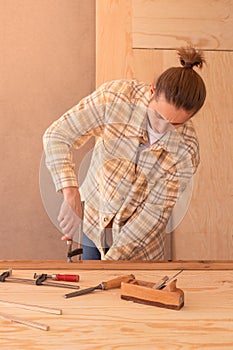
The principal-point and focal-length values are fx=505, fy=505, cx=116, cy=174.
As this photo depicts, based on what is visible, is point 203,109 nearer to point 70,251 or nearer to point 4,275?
point 70,251

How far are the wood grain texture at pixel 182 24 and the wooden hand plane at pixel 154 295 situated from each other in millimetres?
1532

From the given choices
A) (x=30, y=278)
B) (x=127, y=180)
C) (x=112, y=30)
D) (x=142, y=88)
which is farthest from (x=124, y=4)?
(x=30, y=278)

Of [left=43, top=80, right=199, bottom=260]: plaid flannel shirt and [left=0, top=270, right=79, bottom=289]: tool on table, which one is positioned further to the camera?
[left=43, top=80, right=199, bottom=260]: plaid flannel shirt

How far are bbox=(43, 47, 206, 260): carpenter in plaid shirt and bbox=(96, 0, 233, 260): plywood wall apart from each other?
0.79 meters

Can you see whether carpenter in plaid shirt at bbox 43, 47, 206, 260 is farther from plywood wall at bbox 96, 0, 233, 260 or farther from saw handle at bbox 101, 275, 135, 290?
plywood wall at bbox 96, 0, 233, 260

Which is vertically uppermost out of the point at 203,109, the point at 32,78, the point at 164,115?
the point at 32,78

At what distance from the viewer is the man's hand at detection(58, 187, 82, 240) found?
1.47 m

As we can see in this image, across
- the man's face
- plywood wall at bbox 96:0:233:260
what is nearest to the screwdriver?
the man's face

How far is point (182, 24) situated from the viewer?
2.50m

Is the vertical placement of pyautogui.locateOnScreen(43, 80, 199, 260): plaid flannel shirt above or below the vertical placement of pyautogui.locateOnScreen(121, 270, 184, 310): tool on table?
above

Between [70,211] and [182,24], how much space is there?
4.64 feet

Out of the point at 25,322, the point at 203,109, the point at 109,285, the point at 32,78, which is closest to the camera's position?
the point at 25,322

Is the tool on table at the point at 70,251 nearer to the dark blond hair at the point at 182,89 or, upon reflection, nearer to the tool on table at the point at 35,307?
the tool on table at the point at 35,307

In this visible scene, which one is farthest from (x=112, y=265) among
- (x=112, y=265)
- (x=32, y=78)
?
(x=32, y=78)
